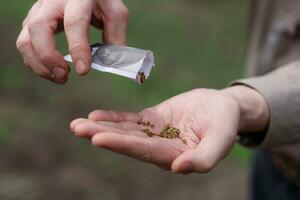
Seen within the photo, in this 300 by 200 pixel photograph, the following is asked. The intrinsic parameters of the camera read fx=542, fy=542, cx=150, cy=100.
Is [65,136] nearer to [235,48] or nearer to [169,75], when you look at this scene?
[169,75]

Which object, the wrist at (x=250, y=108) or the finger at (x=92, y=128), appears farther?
the wrist at (x=250, y=108)

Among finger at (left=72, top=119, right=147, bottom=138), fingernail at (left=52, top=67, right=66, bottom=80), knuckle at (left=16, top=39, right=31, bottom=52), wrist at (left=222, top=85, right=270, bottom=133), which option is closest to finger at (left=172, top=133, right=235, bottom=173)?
finger at (left=72, top=119, right=147, bottom=138)

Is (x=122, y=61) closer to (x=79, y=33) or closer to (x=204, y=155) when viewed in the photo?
(x=79, y=33)

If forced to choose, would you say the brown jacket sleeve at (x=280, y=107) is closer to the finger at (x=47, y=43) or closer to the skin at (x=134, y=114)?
the skin at (x=134, y=114)

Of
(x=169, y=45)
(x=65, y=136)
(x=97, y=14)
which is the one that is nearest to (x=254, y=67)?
(x=97, y=14)

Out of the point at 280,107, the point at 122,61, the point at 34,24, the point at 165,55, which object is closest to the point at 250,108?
the point at 280,107

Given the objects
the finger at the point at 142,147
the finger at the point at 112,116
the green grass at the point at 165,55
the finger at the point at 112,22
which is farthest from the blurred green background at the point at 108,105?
the finger at the point at 142,147
